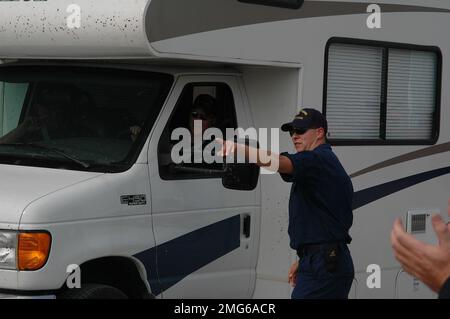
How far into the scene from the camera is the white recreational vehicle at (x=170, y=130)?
16.9ft

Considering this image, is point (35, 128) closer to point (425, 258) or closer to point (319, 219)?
point (319, 219)

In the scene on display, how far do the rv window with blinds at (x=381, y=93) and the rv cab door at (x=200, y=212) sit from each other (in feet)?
2.69

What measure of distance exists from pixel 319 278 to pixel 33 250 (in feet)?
5.42

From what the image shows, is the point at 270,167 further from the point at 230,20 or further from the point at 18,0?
the point at 18,0

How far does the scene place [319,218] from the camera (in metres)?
5.28

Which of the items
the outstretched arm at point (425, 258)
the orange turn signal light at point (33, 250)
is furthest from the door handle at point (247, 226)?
the outstretched arm at point (425, 258)

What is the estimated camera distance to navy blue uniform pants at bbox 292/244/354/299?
17.1 ft

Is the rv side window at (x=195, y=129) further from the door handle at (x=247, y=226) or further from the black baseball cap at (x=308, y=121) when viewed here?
the black baseball cap at (x=308, y=121)

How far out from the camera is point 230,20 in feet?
18.6

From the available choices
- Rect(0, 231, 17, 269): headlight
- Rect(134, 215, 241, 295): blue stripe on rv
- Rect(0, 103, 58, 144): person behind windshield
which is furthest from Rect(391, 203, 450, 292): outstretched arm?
Rect(0, 103, 58, 144): person behind windshield

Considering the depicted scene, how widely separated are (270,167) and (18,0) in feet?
7.21

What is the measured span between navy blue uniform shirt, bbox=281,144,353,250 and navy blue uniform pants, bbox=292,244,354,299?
0.31 feet

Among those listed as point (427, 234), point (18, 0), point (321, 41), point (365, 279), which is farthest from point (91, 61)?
point (427, 234)

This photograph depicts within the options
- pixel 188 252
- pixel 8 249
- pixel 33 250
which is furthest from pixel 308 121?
pixel 8 249
